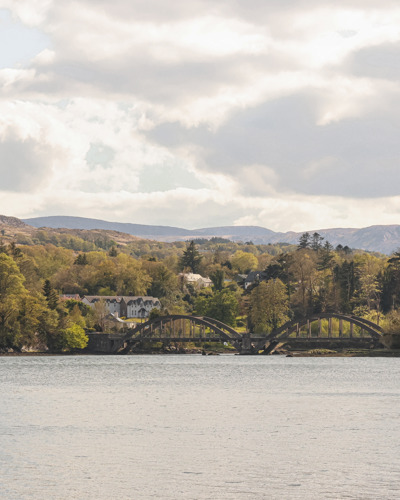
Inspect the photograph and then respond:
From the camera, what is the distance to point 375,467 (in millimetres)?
28328

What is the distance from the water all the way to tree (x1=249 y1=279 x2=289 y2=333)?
72.6 meters

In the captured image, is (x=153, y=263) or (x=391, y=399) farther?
(x=153, y=263)

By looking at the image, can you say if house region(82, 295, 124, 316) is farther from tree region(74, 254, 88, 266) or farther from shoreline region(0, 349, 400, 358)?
shoreline region(0, 349, 400, 358)

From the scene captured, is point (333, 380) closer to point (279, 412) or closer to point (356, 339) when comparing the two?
Result: point (279, 412)

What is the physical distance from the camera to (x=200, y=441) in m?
34.6

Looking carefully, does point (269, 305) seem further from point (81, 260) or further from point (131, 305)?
point (81, 260)

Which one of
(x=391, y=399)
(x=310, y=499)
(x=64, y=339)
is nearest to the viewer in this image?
(x=310, y=499)

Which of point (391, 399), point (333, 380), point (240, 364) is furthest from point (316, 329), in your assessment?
point (391, 399)

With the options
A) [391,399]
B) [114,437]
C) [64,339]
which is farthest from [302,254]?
[114,437]

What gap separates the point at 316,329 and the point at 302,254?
18.5 m

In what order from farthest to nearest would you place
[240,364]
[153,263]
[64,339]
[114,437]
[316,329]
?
[153,263] < [316,329] < [64,339] < [240,364] < [114,437]

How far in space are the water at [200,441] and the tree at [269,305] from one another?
72587 mm

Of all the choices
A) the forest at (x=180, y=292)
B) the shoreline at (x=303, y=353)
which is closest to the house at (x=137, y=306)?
the forest at (x=180, y=292)

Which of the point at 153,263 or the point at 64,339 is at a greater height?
the point at 153,263
